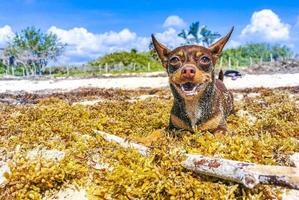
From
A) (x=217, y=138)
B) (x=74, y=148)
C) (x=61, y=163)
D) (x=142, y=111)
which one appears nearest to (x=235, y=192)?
(x=217, y=138)

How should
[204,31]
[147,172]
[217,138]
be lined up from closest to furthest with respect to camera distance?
[147,172]
[217,138]
[204,31]

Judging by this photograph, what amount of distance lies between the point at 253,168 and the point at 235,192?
1.12 feet

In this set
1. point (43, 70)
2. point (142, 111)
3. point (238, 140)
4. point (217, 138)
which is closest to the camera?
point (238, 140)

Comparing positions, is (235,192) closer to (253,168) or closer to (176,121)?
(253,168)

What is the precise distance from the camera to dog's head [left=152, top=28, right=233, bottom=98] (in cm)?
606

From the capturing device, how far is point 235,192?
463 cm

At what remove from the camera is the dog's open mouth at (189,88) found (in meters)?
6.24

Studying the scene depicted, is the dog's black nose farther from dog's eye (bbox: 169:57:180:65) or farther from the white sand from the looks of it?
the white sand

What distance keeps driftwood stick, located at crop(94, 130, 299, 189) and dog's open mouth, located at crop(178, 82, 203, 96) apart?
1.34 m

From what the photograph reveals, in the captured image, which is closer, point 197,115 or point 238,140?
point 238,140

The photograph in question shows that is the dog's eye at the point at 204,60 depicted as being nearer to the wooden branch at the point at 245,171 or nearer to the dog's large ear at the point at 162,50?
the dog's large ear at the point at 162,50

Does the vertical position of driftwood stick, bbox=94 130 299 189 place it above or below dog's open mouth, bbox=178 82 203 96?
below

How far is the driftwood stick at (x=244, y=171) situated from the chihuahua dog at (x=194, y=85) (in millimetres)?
1367

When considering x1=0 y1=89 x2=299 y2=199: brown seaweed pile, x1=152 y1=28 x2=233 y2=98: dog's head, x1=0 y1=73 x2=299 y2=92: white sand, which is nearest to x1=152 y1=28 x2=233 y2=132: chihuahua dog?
x1=152 y1=28 x2=233 y2=98: dog's head
